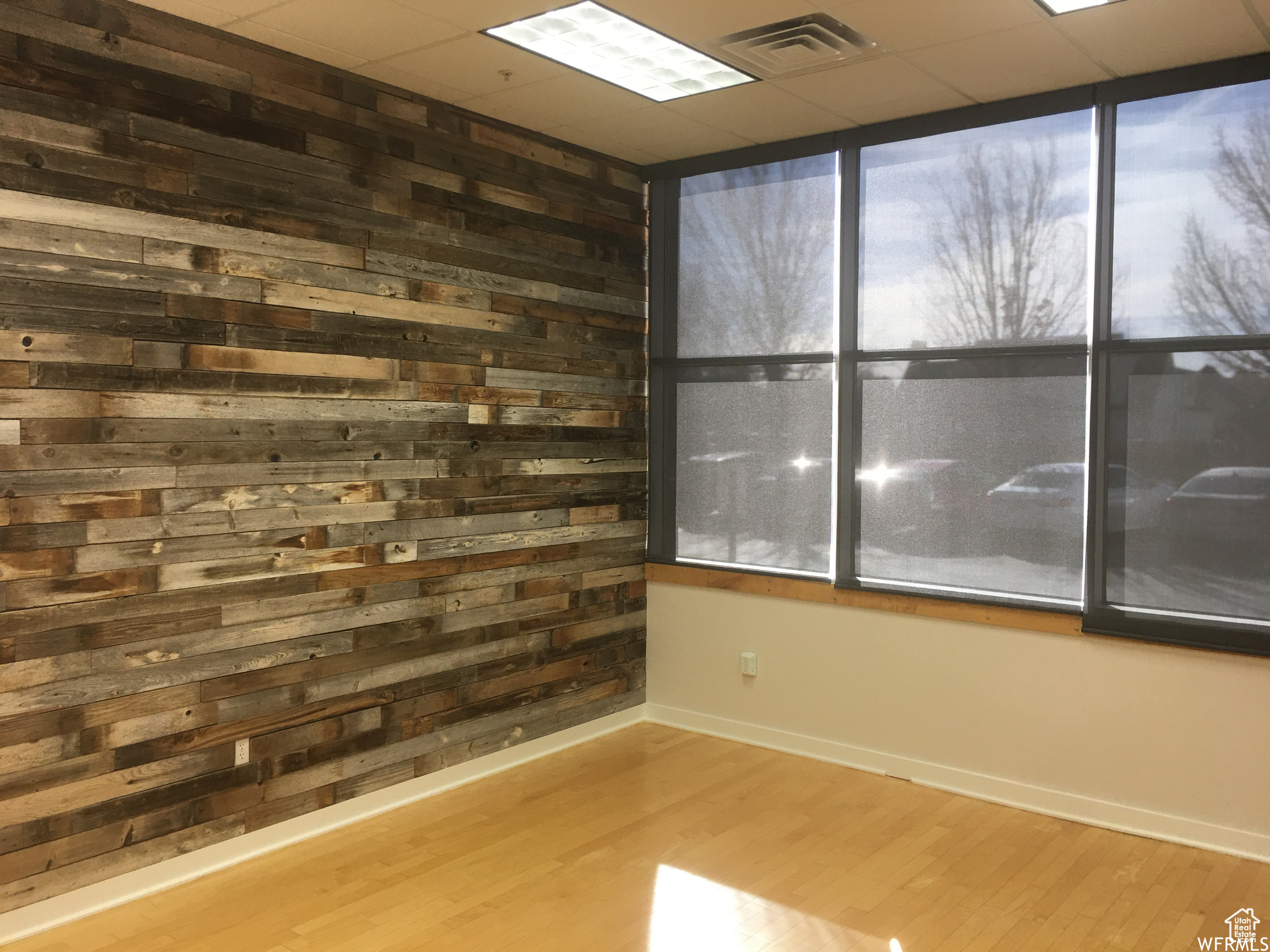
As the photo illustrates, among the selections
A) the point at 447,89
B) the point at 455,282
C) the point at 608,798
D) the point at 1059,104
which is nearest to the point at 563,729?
the point at 608,798

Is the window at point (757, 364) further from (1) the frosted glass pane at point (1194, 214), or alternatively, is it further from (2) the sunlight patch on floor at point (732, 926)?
(2) the sunlight patch on floor at point (732, 926)

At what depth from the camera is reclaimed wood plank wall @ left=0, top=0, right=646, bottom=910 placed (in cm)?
299

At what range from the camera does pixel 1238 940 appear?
3.00 m

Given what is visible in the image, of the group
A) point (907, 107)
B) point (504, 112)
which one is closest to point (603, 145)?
point (504, 112)

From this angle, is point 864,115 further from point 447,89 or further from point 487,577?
point 487,577

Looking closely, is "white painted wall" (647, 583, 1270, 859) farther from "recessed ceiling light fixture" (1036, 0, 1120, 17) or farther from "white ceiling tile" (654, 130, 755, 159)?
"recessed ceiling light fixture" (1036, 0, 1120, 17)

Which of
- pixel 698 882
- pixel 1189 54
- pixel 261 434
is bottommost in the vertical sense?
pixel 698 882

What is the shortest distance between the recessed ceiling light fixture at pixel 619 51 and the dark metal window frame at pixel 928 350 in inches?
35.3

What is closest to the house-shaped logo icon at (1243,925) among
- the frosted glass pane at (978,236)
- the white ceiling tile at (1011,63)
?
the frosted glass pane at (978,236)

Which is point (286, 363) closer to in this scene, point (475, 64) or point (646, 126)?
point (475, 64)

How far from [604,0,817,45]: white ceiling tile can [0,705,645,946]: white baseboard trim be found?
299 cm

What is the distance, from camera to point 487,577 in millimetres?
4410

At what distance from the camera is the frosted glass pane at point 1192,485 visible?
3.58 m

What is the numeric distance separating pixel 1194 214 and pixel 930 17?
1.30 metres
